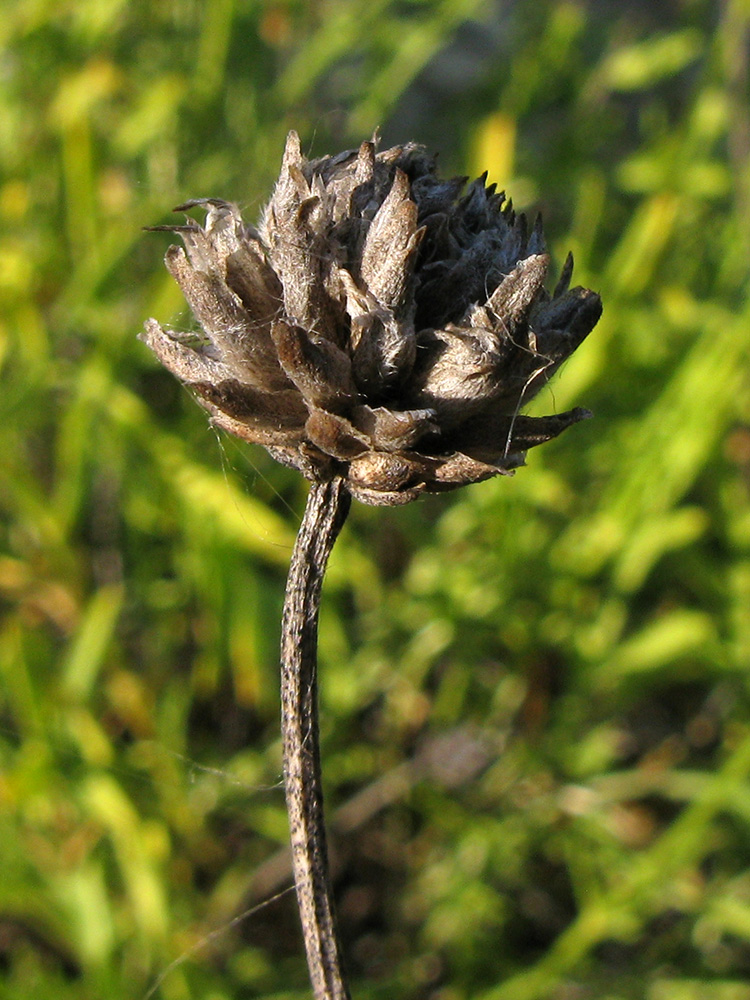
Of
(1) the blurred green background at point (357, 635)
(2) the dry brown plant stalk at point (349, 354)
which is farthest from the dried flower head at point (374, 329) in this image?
(1) the blurred green background at point (357, 635)

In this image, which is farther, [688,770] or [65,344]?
[65,344]

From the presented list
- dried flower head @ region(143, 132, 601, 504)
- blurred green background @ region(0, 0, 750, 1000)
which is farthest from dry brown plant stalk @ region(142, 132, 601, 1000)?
blurred green background @ region(0, 0, 750, 1000)

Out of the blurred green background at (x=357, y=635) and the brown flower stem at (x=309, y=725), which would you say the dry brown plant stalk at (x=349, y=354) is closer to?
the brown flower stem at (x=309, y=725)

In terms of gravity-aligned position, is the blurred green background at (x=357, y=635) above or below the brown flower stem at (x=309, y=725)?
above

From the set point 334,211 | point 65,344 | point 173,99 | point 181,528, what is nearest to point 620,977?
point 181,528

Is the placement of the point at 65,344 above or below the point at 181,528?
above

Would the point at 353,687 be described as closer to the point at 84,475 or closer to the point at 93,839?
the point at 93,839

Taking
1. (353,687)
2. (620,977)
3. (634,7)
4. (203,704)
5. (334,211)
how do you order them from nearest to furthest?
(334,211) < (620,977) < (353,687) < (203,704) < (634,7)

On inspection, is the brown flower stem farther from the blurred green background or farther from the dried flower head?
the blurred green background

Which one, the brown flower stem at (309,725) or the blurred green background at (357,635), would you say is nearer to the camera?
the brown flower stem at (309,725)

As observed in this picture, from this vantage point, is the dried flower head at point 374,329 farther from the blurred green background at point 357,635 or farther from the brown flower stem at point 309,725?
the blurred green background at point 357,635
